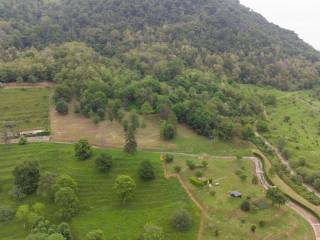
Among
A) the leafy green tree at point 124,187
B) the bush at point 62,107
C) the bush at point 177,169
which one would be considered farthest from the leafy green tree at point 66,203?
the bush at point 62,107

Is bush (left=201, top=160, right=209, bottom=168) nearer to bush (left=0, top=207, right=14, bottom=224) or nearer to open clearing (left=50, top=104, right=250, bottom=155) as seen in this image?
open clearing (left=50, top=104, right=250, bottom=155)

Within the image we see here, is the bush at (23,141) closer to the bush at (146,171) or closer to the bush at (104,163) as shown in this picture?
the bush at (104,163)

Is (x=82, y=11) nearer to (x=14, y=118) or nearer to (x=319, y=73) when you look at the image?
(x=14, y=118)

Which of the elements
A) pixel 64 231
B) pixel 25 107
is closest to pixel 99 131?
pixel 25 107

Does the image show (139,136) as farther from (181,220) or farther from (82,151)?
(181,220)

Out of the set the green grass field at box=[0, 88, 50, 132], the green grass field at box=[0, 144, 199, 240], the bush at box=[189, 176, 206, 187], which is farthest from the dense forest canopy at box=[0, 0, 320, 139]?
the bush at box=[189, 176, 206, 187]

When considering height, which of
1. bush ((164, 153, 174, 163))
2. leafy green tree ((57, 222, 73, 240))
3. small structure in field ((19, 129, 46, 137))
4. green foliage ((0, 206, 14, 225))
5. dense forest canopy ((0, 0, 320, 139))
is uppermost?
dense forest canopy ((0, 0, 320, 139))
